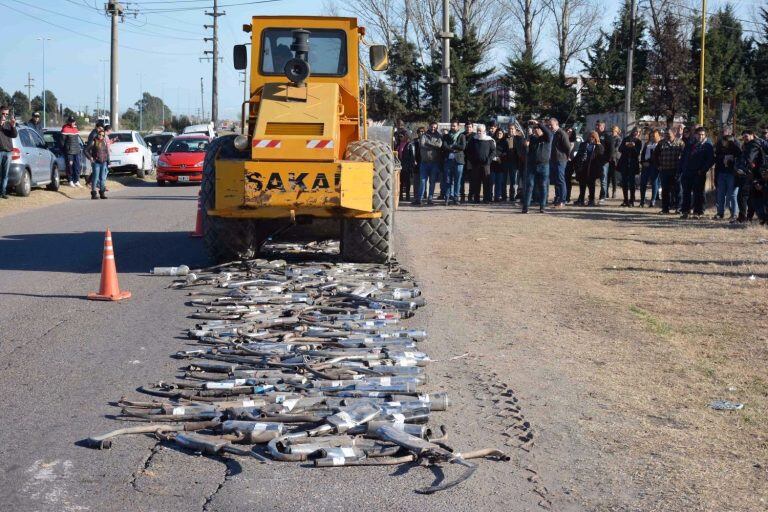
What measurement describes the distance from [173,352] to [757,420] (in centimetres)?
435

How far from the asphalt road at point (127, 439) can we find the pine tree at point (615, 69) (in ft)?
131

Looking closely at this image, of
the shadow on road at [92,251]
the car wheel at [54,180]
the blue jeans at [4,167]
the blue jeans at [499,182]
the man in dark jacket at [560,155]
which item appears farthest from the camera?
the car wheel at [54,180]

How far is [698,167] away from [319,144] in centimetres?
1134

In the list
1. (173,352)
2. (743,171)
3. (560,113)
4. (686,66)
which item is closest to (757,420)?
(173,352)

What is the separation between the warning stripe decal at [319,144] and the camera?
36.9 ft

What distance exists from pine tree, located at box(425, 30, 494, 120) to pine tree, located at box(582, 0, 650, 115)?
5352mm

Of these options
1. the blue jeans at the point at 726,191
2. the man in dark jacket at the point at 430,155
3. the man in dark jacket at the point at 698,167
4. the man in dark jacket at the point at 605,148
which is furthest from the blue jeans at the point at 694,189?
the man in dark jacket at the point at 430,155

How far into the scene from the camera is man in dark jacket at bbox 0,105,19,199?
21578 mm

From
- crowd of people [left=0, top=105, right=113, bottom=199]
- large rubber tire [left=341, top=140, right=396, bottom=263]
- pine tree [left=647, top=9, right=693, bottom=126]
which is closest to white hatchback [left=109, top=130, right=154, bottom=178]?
crowd of people [left=0, top=105, right=113, bottom=199]

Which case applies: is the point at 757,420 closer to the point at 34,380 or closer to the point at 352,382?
the point at 352,382

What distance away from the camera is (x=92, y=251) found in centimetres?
1388

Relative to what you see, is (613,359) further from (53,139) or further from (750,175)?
(53,139)

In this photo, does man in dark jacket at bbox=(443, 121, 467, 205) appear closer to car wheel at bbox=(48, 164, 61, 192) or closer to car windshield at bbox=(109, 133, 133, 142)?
car wheel at bbox=(48, 164, 61, 192)

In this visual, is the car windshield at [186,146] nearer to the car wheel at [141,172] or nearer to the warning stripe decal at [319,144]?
the car wheel at [141,172]
